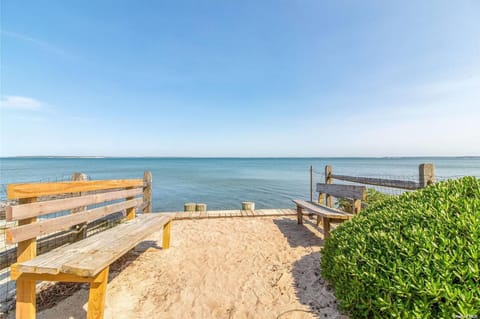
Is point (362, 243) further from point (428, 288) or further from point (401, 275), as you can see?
point (428, 288)

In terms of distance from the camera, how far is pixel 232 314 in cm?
242

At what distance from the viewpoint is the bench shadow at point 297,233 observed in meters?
4.51

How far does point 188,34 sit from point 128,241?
876cm

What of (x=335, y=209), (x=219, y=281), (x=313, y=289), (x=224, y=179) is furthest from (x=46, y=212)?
(x=224, y=179)

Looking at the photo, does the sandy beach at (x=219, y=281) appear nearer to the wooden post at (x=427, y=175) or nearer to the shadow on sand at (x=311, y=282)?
the shadow on sand at (x=311, y=282)

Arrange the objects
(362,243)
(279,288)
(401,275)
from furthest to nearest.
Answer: (279,288), (362,243), (401,275)

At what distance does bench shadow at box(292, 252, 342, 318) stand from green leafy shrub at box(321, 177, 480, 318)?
0.30 meters

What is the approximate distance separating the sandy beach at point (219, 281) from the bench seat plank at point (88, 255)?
2.44 feet

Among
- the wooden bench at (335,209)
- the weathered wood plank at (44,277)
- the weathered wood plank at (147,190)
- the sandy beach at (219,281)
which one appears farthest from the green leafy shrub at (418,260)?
the weathered wood plank at (147,190)

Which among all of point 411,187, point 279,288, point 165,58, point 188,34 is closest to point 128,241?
point 279,288

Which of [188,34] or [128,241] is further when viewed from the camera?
[188,34]

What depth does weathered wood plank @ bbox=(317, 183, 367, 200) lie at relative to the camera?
4.47 m

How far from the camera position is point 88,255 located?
2.17 metres

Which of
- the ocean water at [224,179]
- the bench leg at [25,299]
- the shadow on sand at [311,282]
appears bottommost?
the ocean water at [224,179]
